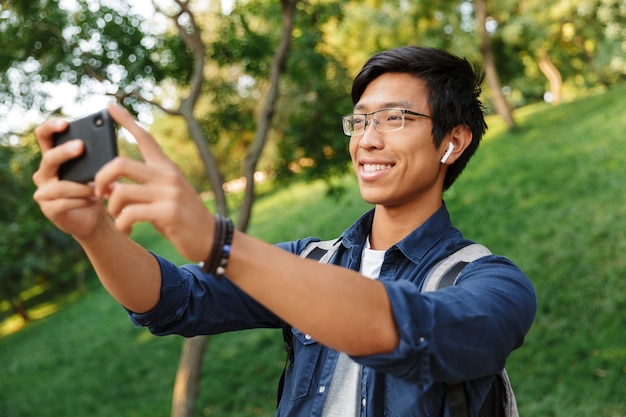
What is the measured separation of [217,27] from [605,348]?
17.4 feet

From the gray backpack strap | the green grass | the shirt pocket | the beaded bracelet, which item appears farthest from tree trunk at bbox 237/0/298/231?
the beaded bracelet

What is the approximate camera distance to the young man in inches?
43.2

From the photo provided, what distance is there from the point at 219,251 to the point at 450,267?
80 cm

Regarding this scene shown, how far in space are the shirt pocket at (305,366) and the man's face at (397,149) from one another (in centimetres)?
47

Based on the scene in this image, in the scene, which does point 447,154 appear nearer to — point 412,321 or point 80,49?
point 412,321

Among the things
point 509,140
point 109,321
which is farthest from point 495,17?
point 109,321

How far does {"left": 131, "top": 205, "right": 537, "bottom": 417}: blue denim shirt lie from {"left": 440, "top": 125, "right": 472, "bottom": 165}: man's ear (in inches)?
6.9

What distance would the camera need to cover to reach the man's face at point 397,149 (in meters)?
1.85

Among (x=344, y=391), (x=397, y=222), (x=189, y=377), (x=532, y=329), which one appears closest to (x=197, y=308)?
(x=344, y=391)

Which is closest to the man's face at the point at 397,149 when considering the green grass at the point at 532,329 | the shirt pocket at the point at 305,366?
the shirt pocket at the point at 305,366

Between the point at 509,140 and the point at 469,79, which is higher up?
the point at 469,79

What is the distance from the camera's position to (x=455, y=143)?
6.70 feet

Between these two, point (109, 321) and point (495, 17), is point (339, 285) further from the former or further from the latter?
point (495, 17)

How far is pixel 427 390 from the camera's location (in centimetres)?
155
